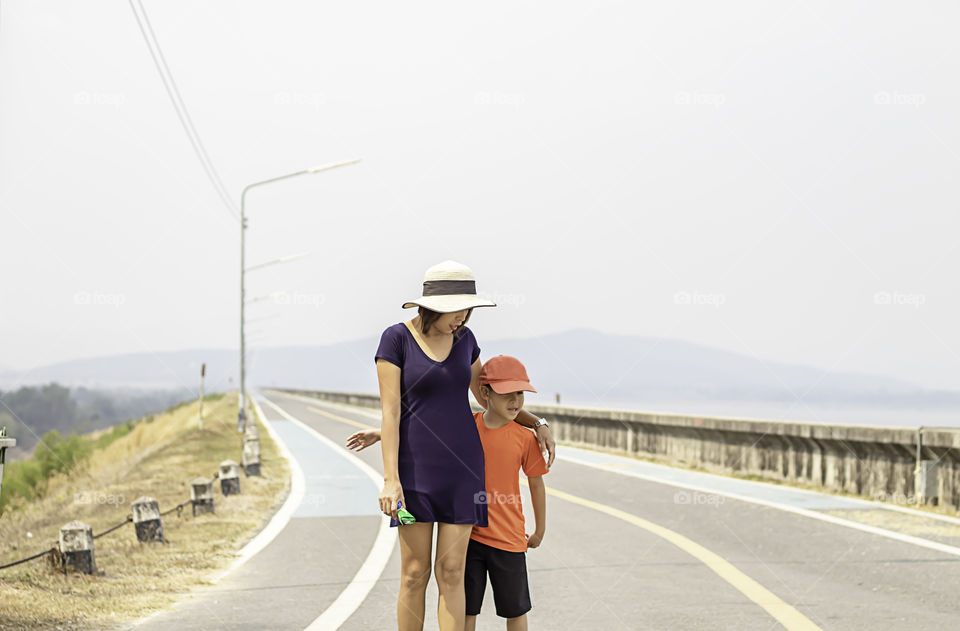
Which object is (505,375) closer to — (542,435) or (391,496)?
(542,435)

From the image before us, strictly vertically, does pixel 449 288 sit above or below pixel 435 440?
above

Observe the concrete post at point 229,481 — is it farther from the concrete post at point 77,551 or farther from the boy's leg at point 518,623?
the boy's leg at point 518,623

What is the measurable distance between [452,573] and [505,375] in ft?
2.91

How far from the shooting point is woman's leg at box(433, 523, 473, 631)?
4.37 metres

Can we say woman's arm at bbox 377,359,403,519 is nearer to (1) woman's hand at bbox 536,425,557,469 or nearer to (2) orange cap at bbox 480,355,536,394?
(2) orange cap at bbox 480,355,536,394

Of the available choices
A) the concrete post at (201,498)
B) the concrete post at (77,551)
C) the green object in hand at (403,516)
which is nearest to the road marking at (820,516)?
the green object in hand at (403,516)

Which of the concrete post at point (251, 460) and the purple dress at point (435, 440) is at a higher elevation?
the purple dress at point (435, 440)

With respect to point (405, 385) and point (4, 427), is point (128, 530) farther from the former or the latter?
point (405, 385)

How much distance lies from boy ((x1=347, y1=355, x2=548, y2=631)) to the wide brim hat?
0.32 meters

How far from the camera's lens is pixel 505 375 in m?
4.49

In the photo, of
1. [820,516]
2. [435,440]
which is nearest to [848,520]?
[820,516]

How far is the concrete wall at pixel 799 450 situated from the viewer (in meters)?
11.5

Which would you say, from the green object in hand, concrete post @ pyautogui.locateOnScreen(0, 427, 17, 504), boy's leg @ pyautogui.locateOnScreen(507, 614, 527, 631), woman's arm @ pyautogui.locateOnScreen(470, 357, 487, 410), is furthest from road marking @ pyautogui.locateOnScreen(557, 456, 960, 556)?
concrete post @ pyautogui.locateOnScreen(0, 427, 17, 504)

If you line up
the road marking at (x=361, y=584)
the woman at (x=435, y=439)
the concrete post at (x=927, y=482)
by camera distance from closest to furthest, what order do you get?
the woman at (x=435, y=439)
the road marking at (x=361, y=584)
the concrete post at (x=927, y=482)
